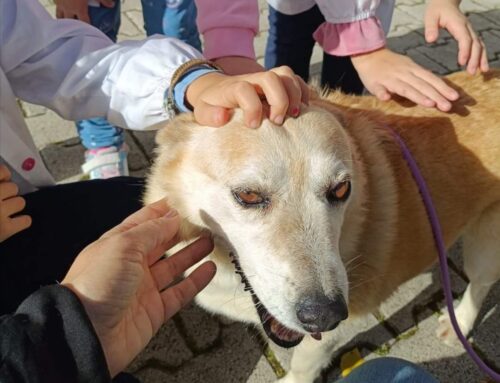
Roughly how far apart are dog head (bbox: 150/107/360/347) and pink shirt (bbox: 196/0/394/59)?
0.70 m

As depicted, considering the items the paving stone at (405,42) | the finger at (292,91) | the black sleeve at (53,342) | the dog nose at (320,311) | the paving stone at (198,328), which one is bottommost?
the paving stone at (198,328)

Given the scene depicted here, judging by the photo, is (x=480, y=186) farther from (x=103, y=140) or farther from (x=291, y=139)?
(x=103, y=140)

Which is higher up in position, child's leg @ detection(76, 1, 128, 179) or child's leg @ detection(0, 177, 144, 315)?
child's leg @ detection(0, 177, 144, 315)

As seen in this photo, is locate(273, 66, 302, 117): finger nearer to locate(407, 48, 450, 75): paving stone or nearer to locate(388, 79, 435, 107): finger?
locate(388, 79, 435, 107): finger

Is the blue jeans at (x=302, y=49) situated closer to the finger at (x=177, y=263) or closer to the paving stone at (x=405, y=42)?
the finger at (x=177, y=263)

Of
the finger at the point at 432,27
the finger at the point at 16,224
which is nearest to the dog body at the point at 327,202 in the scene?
the finger at the point at 432,27

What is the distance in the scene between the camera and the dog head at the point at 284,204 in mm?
1383

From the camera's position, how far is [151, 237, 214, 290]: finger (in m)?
1.63

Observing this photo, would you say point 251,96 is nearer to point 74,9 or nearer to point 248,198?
point 248,198

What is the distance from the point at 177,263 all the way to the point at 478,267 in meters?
1.50

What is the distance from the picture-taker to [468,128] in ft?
6.23

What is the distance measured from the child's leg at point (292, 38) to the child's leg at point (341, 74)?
0.17 meters

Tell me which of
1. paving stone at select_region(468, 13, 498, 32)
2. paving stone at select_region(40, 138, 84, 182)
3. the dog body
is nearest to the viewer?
the dog body

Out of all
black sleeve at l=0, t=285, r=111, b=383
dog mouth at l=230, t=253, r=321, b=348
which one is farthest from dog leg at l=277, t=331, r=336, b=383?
black sleeve at l=0, t=285, r=111, b=383
